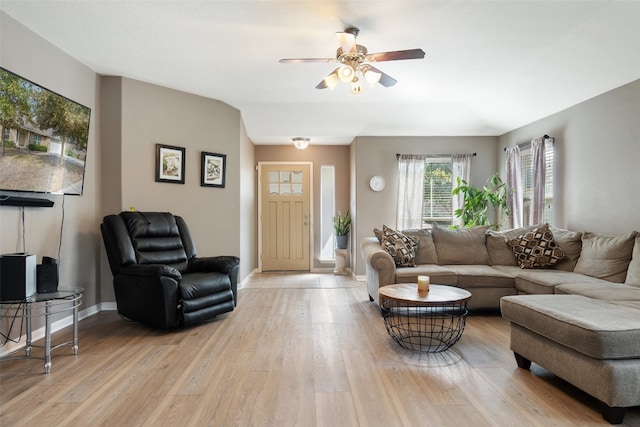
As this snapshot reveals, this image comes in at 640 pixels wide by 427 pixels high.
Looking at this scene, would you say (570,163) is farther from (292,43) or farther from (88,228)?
(88,228)

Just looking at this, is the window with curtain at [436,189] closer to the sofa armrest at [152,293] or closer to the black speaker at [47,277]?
the sofa armrest at [152,293]

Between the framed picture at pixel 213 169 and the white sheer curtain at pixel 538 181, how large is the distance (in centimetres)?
400

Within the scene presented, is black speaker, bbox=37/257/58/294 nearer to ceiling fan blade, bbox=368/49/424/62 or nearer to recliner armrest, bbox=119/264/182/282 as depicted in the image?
recliner armrest, bbox=119/264/182/282

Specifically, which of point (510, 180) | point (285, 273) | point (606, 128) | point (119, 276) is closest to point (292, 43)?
point (119, 276)

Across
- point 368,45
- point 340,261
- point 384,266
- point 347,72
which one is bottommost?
point 340,261

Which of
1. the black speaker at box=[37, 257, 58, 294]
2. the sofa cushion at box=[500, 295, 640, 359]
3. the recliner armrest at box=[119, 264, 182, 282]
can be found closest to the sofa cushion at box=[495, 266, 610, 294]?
the sofa cushion at box=[500, 295, 640, 359]

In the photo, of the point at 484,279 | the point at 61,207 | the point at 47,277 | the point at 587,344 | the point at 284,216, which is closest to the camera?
the point at 587,344

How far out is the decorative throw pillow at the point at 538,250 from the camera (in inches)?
156

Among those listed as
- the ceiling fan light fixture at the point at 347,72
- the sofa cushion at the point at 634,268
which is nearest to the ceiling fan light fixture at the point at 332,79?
the ceiling fan light fixture at the point at 347,72

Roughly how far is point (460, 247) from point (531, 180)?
1.39 metres

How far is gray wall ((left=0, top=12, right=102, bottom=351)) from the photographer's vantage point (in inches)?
112

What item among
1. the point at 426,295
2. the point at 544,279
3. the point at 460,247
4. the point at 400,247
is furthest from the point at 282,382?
the point at 460,247

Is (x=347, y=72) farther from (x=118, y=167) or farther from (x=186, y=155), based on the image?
Answer: (x=118, y=167)

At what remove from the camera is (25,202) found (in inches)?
115
